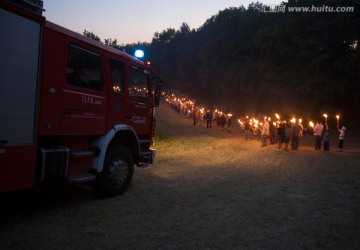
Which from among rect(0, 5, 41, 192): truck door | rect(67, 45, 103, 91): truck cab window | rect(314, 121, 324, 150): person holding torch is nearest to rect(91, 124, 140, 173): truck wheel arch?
rect(67, 45, 103, 91): truck cab window

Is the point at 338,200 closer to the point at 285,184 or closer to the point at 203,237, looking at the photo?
the point at 285,184

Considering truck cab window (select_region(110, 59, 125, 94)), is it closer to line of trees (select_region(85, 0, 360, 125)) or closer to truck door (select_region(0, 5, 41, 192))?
truck door (select_region(0, 5, 41, 192))

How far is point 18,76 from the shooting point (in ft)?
16.0

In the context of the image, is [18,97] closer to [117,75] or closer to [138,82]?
[117,75]

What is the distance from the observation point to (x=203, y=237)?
5.24 m

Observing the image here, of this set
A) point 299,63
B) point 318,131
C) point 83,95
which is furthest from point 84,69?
point 299,63

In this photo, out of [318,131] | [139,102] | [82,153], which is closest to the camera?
[82,153]

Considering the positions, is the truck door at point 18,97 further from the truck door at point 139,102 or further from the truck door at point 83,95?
the truck door at point 139,102

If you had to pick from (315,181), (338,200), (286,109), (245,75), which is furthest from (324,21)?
(338,200)

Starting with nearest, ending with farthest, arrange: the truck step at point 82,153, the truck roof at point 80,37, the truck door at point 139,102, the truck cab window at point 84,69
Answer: the truck roof at point 80,37 < the truck cab window at point 84,69 < the truck step at point 82,153 < the truck door at point 139,102

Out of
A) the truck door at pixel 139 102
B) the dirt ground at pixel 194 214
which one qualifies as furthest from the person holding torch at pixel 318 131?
the truck door at pixel 139 102

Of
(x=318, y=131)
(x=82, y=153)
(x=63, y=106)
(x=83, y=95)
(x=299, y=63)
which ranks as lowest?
(x=82, y=153)

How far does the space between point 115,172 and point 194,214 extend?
2.07m

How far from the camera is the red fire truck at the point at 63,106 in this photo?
4.80 m
